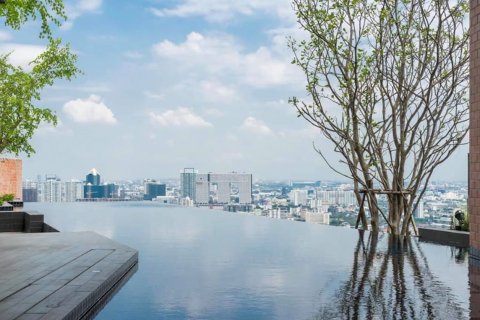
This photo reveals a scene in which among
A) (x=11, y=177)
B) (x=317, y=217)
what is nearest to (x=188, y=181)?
(x=11, y=177)

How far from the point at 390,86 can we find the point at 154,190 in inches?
716

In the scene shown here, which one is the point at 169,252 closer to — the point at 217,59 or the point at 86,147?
the point at 217,59

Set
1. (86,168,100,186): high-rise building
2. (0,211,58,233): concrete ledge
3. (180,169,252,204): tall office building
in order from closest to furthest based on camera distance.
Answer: (0,211,58,233): concrete ledge → (180,169,252,204): tall office building → (86,168,100,186): high-rise building

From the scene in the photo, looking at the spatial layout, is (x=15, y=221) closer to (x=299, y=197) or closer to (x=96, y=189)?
(x=299, y=197)

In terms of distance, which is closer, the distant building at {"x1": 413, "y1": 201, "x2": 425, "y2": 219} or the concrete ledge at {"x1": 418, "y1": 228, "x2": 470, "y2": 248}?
the concrete ledge at {"x1": 418, "y1": 228, "x2": 470, "y2": 248}

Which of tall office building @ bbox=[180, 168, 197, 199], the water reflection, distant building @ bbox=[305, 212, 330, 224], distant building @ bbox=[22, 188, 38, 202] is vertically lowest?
the water reflection

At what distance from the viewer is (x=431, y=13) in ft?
31.8

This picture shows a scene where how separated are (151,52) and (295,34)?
6.73 meters

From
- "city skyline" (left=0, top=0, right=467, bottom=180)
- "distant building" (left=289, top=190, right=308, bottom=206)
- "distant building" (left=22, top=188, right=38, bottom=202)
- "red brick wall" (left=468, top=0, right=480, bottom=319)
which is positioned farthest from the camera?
"distant building" (left=22, top=188, right=38, bottom=202)

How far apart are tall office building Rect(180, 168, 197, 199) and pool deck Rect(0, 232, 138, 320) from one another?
16799 millimetres

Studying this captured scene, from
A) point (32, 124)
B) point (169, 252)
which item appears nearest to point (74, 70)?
point (32, 124)

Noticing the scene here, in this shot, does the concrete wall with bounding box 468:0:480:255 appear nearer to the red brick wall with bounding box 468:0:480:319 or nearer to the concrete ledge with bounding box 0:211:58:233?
the red brick wall with bounding box 468:0:480:319

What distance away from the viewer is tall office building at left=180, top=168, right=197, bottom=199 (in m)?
25.2

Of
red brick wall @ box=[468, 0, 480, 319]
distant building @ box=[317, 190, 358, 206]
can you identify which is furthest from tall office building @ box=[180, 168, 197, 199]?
red brick wall @ box=[468, 0, 480, 319]
